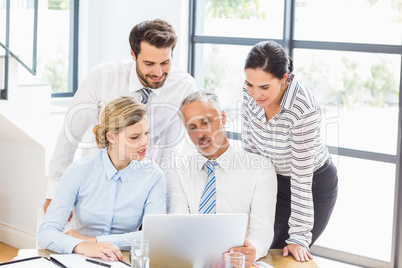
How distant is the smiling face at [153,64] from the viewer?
7.86 ft

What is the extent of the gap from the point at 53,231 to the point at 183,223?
60 cm

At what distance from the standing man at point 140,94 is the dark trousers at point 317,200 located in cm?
55

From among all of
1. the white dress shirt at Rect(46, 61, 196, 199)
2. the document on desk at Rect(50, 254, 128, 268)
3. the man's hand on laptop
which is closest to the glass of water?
the document on desk at Rect(50, 254, 128, 268)

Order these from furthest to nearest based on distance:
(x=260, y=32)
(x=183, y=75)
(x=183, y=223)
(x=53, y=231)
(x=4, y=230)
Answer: (x=4, y=230), (x=260, y=32), (x=183, y=75), (x=53, y=231), (x=183, y=223)

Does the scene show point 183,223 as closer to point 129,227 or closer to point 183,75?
point 129,227

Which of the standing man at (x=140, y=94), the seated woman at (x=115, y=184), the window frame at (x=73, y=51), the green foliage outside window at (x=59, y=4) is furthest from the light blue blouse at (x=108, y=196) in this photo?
the green foliage outside window at (x=59, y=4)

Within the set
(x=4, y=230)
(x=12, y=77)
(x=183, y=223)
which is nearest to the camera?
(x=183, y=223)

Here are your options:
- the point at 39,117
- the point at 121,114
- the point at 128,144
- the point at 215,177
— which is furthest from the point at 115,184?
the point at 39,117

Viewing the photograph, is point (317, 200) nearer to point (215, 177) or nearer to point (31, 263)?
point (215, 177)

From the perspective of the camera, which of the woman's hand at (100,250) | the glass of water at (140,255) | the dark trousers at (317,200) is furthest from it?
the dark trousers at (317,200)

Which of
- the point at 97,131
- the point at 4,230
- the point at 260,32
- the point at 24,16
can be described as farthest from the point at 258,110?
the point at 4,230

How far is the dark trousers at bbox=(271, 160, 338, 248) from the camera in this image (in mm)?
2516

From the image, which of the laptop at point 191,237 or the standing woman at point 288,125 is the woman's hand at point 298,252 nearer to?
the standing woman at point 288,125

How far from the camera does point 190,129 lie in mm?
2227
